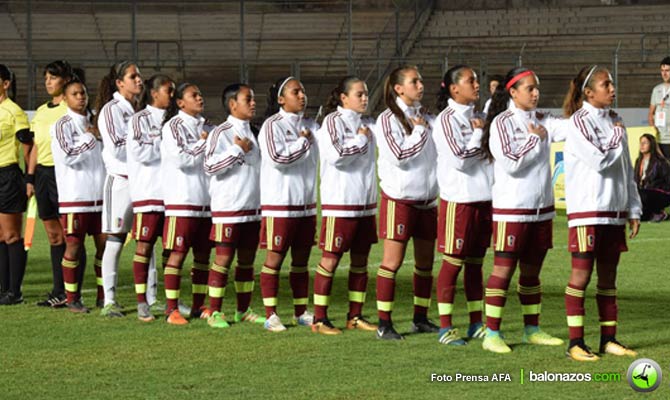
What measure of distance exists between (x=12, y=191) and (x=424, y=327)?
3666mm

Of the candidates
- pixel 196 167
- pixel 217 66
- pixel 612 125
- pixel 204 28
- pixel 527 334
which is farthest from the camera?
pixel 204 28

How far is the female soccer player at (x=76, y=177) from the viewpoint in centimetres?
948

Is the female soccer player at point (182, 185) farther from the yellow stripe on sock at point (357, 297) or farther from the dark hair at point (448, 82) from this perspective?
the dark hair at point (448, 82)

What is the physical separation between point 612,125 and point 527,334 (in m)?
1.46

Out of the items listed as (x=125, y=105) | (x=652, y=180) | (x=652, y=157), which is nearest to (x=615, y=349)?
(x=125, y=105)

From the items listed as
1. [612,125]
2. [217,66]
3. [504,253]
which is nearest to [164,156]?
[504,253]

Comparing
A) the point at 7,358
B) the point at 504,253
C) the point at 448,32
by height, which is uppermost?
the point at 448,32

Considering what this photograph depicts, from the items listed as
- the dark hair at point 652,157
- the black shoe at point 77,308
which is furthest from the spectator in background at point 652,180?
the black shoe at point 77,308

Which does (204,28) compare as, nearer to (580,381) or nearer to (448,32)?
(448,32)

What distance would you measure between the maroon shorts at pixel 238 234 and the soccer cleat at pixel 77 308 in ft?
4.33

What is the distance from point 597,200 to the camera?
7.22m

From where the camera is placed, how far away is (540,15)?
120 ft

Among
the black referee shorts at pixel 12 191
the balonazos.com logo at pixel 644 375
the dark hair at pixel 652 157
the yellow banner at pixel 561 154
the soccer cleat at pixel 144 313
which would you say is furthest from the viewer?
the yellow banner at pixel 561 154

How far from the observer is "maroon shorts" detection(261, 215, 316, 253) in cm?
849
